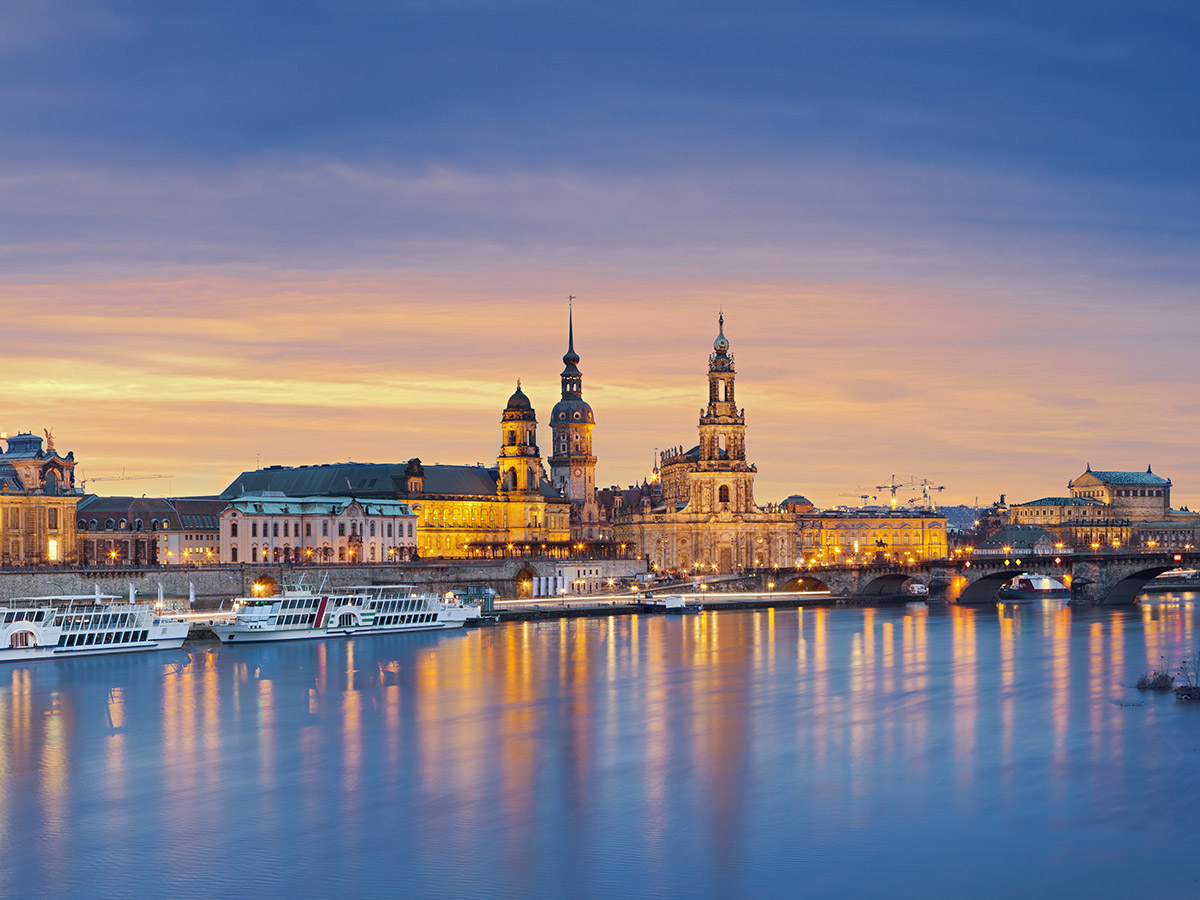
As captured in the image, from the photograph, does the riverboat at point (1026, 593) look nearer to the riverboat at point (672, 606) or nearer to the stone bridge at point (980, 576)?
the stone bridge at point (980, 576)

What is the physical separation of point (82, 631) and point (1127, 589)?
11009cm

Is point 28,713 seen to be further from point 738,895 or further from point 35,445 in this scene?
point 35,445

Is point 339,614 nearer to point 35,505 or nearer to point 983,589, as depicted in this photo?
point 35,505

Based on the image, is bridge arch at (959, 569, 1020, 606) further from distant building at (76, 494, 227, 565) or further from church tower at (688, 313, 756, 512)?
distant building at (76, 494, 227, 565)

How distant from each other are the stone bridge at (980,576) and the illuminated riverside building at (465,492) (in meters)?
29.5

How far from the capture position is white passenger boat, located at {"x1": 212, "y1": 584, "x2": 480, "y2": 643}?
369ft

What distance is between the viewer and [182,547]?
526 feet

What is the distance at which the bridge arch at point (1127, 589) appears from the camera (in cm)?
15538

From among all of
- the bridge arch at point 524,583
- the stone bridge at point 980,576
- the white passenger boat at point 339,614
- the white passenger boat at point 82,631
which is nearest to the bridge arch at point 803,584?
the stone bridge at point 980,576

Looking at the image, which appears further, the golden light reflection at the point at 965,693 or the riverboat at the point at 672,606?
the riverboat at the point at 672,606

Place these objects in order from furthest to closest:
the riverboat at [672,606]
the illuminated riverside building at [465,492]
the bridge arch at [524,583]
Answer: the illuminated riverside building at [465,492] → the bridge arch at [524,583] → the riverboat at [672,606]

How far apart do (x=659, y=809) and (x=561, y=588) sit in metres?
112

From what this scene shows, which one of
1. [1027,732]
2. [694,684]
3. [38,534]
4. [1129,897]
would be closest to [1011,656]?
[694,684]

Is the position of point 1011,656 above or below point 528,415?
below
